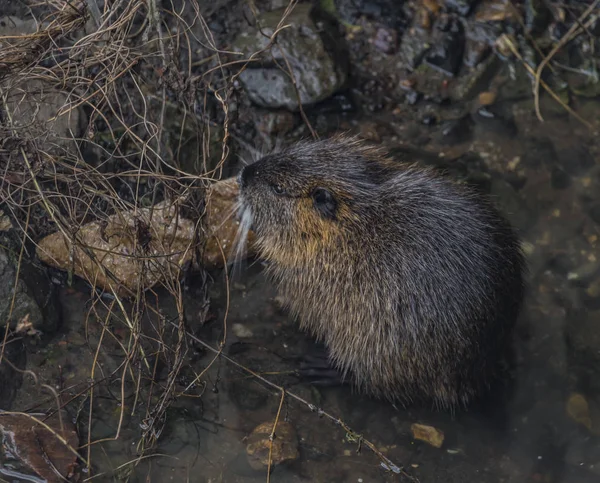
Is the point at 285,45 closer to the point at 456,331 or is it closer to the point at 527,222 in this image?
the point at 527,222

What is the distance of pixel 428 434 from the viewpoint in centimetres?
350

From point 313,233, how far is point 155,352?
94 centimetres

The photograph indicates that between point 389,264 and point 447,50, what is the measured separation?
186cm

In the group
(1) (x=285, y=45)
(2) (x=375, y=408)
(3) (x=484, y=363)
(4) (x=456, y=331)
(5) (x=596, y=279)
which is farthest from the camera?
(1) (x=285, y=45)

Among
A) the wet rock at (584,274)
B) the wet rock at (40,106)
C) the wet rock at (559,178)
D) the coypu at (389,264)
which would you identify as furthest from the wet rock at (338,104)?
the wet rock at (584,274)

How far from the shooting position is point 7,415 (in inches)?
132

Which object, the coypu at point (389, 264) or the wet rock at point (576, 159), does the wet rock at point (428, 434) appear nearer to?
the coypu at point (389, 264)

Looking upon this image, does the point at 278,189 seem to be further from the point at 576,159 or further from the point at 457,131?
the point at 576,159

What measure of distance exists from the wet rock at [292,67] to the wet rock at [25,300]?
1626mm

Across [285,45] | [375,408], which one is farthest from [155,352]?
[285,45]

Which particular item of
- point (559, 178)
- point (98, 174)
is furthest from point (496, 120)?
point (98, 174)

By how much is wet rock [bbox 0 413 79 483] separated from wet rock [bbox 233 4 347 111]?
2.14m

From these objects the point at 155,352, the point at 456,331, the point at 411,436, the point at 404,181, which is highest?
the point at 404,181

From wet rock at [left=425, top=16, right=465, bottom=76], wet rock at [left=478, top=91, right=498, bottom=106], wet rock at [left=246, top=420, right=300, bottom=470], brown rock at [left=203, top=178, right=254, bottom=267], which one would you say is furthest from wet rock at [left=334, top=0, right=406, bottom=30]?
wet rock at [left=246, top=420, right=300, bottom=470]
